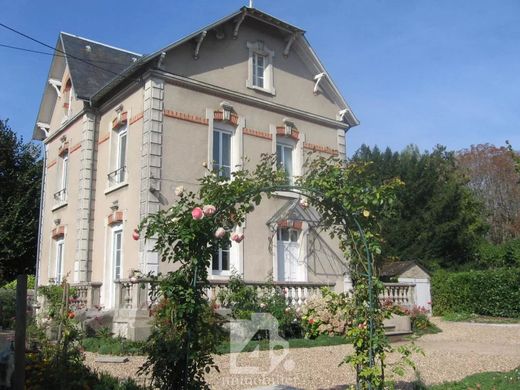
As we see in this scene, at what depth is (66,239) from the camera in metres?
14.9

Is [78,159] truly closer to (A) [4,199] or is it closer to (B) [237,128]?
(B) [237,128]

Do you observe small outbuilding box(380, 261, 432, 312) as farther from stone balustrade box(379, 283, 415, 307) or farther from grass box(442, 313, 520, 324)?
stone balustrade box(379, 283, 415, 307)

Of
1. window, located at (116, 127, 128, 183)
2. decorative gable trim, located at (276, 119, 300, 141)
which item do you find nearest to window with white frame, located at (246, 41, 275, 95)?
decorative gable trim, located at (276, 119, 300, 141)

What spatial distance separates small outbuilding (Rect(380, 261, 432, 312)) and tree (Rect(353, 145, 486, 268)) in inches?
190

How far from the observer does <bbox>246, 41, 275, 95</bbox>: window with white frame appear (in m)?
13.8

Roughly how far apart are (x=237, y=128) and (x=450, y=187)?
16.7 meters

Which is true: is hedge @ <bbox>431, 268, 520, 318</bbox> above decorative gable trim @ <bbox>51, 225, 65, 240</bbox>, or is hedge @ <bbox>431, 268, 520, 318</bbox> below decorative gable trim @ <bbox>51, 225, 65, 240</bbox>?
below

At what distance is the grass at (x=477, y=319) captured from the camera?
14445 mm

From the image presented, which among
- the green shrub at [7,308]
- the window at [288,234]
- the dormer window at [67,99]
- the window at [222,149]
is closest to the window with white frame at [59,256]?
the green shrub at [7,308]

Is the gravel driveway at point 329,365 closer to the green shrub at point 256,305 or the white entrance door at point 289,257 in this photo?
the green shrub at point 256,305

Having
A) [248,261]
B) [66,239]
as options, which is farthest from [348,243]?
[66,239]

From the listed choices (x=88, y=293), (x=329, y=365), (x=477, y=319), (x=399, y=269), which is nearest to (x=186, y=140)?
(x=88, y=293)

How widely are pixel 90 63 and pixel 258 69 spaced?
503cm

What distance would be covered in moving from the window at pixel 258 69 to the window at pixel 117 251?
534cm
